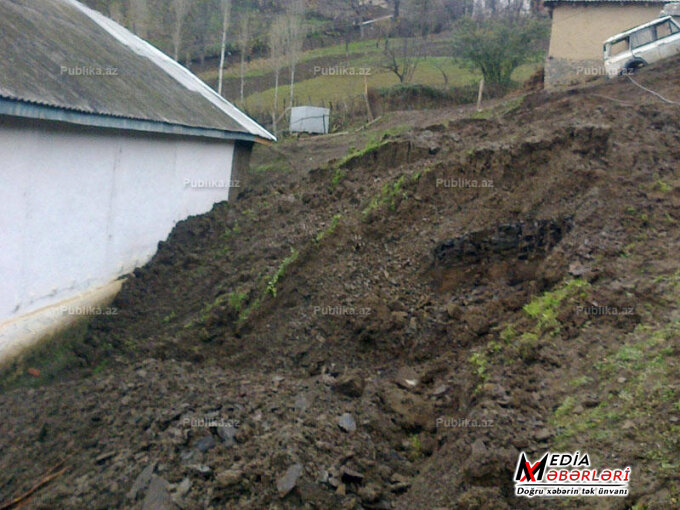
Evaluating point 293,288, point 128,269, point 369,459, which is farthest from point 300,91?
point 369,459

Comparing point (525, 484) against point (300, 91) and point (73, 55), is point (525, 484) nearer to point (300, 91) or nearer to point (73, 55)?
point (73, 55)

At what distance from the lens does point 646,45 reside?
15758 mm

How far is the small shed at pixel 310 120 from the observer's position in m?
24.3

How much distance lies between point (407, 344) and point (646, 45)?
13117 mm

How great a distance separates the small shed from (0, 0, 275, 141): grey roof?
853cm

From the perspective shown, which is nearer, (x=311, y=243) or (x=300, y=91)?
(x=311, y=243)

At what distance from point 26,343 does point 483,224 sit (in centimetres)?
617

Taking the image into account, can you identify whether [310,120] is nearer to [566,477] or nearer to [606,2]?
[606,2]

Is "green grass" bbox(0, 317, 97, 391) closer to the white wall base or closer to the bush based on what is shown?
the white wall base

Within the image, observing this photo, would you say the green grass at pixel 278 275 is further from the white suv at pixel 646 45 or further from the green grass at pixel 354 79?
the green grass at pixel 354 79

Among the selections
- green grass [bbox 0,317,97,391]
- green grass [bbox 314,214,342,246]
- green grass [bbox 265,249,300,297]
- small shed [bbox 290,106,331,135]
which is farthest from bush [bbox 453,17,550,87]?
green grass [bbox 0,317,97,391]

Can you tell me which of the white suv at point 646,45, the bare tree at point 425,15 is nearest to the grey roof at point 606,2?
the white suv at point 646,45

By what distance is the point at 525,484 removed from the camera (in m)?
4.20

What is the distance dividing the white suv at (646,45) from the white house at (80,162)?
33.2 feet
